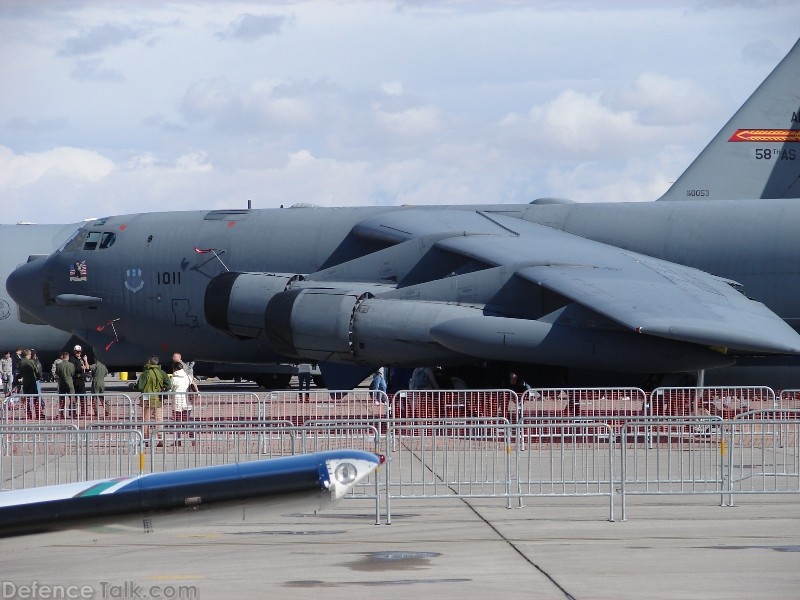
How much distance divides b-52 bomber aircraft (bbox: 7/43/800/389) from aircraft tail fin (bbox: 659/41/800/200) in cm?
3

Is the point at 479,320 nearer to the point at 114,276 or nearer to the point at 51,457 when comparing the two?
the point at 51,457

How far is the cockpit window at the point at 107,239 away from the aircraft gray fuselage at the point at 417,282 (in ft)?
0.23

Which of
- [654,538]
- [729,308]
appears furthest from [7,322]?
[654,538]

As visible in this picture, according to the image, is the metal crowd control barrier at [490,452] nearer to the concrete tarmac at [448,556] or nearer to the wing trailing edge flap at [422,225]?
the concrete tarmac at [448,556]

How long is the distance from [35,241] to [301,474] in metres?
27.8

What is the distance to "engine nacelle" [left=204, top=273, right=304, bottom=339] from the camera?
2108 centimetres

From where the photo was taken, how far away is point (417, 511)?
11766mm

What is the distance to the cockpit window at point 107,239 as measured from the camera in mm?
24125

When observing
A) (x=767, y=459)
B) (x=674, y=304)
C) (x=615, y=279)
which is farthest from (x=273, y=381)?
(x=767, y=459)

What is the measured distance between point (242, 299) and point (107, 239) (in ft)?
14.6

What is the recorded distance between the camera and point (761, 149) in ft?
80.8

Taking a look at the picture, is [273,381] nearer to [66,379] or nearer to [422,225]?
[66,379]

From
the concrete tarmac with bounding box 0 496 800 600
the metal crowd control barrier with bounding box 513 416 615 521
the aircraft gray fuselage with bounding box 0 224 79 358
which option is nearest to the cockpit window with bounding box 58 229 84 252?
the aircraft gray fuselage with bounding box 0 224 79 358

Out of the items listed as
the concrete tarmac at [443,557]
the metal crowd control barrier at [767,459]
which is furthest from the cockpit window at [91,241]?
the concrete tarmac at [443,557]
